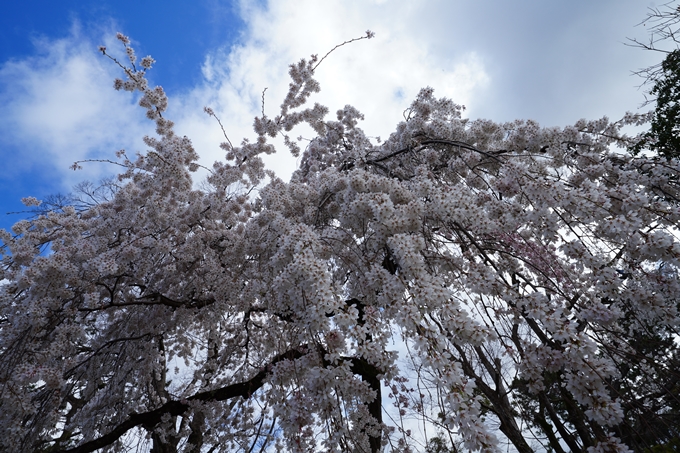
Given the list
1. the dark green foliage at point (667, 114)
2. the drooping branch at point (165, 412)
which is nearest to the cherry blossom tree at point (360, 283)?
the drooping branch at point (165, 412)

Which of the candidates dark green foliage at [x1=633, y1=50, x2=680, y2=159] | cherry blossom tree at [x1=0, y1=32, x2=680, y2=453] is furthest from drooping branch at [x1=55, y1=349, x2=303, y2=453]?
dark green foliage at [x1=633, y1=50, x2=680, y2=159]

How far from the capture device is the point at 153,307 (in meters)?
4.91

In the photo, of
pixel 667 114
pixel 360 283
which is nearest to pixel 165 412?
pixel 360 283

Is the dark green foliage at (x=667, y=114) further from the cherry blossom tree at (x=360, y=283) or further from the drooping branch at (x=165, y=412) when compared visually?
the drooping branch at (x=165, y=412)

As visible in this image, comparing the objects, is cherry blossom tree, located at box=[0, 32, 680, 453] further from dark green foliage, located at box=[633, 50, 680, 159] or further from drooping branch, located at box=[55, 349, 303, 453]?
dark green foliage, located at box=[633, 50, 680, 159]

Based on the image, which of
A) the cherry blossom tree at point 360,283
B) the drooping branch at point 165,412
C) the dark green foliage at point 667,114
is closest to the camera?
the cherry blossom tree at point 360,283

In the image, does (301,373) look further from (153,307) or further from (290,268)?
(153,307)

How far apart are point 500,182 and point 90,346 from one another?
6.32 meters

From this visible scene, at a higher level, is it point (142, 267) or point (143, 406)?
point (142, 267)

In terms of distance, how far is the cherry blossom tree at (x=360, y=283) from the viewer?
1.92m

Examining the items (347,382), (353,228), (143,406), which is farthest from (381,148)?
(143,406)

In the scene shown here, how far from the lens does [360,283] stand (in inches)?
115

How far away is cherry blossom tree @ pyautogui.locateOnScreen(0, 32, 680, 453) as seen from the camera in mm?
1918

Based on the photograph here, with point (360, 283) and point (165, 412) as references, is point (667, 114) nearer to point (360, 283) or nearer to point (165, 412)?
point (360, 283)
